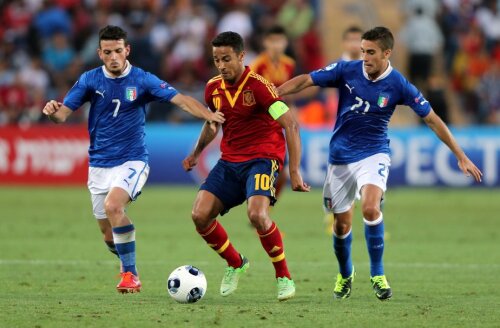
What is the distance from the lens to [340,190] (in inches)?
377

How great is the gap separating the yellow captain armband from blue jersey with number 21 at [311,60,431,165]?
550 millimetres

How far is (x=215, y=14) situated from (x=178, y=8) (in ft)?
3.25

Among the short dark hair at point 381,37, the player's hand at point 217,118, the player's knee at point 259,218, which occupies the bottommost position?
the player's knee at point 259,218

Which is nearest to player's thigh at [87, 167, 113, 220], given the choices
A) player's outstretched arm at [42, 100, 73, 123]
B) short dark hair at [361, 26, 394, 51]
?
player's outstretched arm at [42, 100, 73, 123]

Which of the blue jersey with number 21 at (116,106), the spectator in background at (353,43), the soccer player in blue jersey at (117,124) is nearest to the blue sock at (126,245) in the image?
the soccer player in blue jersey at (117,124)

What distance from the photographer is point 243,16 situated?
23.9 meters

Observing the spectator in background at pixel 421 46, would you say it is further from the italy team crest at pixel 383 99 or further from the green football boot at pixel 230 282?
the green football boot at pixel 230 282

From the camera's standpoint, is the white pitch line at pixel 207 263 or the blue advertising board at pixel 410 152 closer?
the white pitch line at pixel 207 263

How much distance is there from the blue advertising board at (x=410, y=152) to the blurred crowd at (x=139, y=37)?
161cm

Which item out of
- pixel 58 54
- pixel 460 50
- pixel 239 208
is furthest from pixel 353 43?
pixel 58 54

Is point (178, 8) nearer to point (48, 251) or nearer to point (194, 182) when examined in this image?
point (194, 182)

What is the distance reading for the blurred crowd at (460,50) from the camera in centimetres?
2323

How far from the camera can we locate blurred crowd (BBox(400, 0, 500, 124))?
23.2 meters

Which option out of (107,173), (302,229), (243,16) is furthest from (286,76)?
(243,16)
